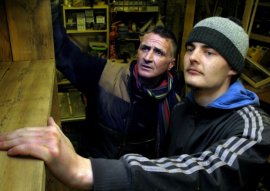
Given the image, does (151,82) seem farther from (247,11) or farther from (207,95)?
(247,11)

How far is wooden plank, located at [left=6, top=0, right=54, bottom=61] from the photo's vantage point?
901mm

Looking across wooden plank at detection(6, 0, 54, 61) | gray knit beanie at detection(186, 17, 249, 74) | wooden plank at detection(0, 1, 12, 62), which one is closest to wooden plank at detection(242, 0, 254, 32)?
gray knit beanie at detection(186, 17, 249, 74)

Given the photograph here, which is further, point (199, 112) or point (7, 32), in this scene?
point (199, 112)

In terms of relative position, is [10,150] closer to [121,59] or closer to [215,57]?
[215,57]

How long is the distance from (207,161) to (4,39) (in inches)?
31.7

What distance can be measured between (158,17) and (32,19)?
2.73 metres

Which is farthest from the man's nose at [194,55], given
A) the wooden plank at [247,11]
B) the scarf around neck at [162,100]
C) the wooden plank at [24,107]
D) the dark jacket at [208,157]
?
the wooden plank at [247,11]

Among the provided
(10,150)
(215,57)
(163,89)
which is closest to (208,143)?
(215,57)

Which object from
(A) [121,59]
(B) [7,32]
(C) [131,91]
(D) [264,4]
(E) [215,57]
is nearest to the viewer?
(B) [7,32]

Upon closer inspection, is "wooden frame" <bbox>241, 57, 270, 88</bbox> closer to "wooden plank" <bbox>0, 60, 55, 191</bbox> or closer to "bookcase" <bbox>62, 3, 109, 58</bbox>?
"bookcase" <bbox>62, 3, 109, 58</bbox>

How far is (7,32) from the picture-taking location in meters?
0.91

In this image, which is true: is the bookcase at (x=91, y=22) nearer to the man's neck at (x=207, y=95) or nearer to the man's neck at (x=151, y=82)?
the man's neck at (x=151, y=82)

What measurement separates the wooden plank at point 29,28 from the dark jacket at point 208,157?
0.57m

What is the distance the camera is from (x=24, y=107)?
66 centimetres
